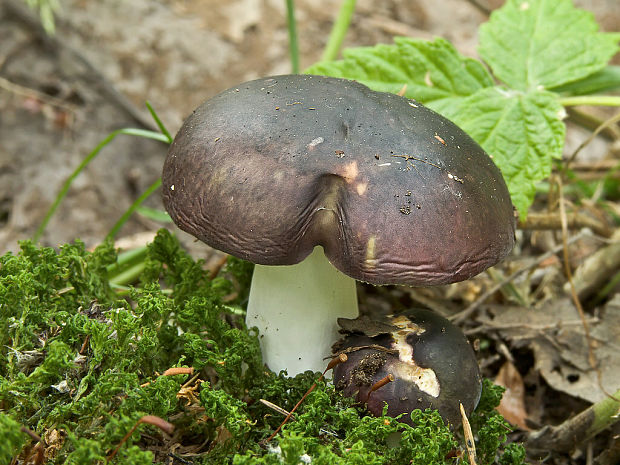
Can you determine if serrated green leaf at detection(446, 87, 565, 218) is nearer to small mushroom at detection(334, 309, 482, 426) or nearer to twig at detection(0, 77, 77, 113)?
small mushroom at detection(334, 309, 482, 426)

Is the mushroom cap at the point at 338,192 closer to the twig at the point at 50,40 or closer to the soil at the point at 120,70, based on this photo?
the soil at the point at 120,70

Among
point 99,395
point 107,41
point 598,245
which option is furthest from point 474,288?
point 107,41

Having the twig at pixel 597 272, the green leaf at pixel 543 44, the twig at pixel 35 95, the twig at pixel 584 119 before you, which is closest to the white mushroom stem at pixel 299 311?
the green leaf at pixel 543 44

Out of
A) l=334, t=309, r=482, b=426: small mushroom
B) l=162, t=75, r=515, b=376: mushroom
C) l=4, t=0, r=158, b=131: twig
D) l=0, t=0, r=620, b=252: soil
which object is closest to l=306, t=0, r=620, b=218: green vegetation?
l=162, t=75, r=515, b=376: mushroom

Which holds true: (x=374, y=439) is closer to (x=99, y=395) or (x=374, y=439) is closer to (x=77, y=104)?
(x=99, y=395)

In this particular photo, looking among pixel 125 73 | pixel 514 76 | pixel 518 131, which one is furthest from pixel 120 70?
pixel 518 131

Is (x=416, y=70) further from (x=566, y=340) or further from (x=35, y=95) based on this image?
(x=35, y=95)
